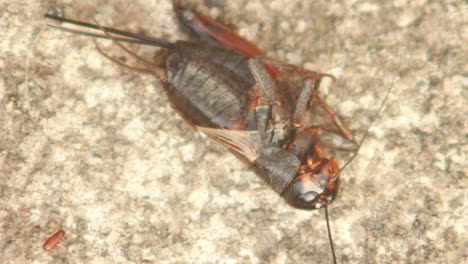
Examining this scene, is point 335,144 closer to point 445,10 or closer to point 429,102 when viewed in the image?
point 429,102

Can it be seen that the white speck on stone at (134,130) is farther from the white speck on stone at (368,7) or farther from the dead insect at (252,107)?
the white speck on stone at (368,7)

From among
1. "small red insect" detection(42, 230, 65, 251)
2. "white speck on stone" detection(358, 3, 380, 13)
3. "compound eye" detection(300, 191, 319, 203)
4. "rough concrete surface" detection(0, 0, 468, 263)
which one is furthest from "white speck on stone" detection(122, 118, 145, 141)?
"white speck on stone" detection(358, 3, 380, 13)

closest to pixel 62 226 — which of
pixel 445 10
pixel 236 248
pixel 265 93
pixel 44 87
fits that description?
pixel 44 87

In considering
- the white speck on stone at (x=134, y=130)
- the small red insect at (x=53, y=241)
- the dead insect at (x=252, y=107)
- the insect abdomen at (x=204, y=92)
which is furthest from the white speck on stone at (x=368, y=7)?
the small red insect at (x=53, y=241)

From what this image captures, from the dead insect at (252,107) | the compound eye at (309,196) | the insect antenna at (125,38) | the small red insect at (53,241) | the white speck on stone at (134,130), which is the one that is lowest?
the small red insect at (53,241)

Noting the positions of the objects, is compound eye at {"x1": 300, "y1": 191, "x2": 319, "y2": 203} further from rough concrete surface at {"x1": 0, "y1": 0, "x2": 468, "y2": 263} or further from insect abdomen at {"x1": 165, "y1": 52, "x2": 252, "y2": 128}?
insect abdomen at {"x1": 165, "y1": 52, "x2": 252, "y2": 128}

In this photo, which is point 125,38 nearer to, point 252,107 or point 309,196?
point 252,107
